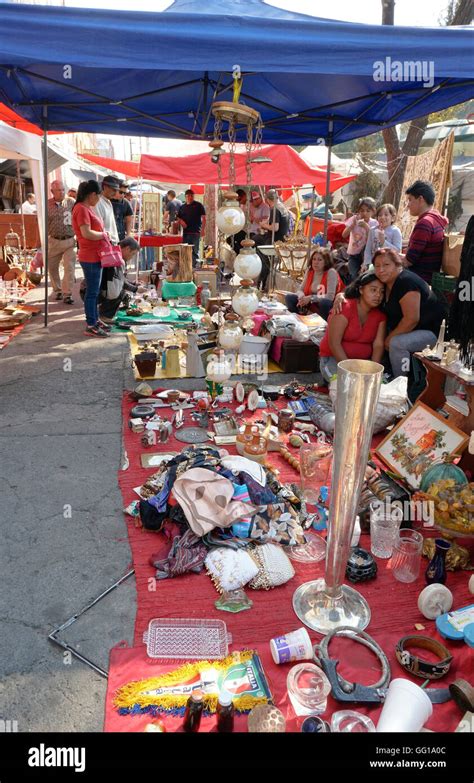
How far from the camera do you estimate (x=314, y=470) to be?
130 inches

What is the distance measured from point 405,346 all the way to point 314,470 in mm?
1651

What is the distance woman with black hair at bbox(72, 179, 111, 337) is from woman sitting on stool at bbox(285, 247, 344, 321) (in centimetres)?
245

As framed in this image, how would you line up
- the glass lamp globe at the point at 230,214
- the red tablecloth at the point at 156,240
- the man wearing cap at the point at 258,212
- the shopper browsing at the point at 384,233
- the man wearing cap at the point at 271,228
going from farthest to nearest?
the red tablecloth at the point at 156,240
the man wearing cap at the point at 258,212
the man wearing cap at the point at 271,228
the shopper browsing at the point at 384,233
the glass lamp globe at the point at 230,214

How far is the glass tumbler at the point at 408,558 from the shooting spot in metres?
2.61

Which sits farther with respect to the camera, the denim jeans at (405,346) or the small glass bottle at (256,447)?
the denim jeans at (405,346)

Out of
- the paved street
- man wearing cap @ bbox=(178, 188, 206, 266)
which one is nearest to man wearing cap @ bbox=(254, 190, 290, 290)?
man wearing cap @ bbox=(178, 188, 206, 266)

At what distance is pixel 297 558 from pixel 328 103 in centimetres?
545

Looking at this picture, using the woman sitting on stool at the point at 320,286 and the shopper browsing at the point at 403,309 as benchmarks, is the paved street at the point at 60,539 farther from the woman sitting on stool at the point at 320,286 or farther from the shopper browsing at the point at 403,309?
the woman sitting on stool at the point at 320,286

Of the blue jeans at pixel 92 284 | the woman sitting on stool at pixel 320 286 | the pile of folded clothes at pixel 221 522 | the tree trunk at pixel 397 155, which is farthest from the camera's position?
the tree trunk at pixel 397 155

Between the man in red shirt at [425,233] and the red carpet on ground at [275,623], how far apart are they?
10.6 feet

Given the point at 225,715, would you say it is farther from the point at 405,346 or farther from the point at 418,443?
the point at 405,346

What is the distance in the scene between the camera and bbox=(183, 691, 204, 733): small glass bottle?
5.76ft

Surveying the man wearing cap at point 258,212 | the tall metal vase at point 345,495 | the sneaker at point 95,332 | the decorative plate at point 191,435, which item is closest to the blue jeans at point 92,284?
the sneaker at point 95,332

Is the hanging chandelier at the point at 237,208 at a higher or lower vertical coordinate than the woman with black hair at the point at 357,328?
higher
